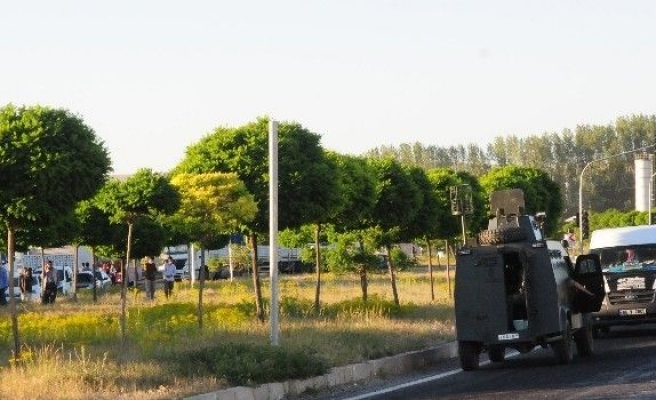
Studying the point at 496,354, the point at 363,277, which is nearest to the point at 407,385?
the point at 496,354

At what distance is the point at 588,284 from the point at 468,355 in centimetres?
353

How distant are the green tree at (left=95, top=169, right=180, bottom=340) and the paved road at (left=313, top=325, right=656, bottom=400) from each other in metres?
7.20

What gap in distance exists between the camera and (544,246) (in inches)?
837

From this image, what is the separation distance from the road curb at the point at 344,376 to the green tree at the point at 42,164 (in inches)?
186

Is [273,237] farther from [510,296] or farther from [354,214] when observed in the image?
[354,214]

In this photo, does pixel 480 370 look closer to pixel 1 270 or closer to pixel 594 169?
pixel 1 270

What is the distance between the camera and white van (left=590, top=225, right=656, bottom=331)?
28156 millimetres

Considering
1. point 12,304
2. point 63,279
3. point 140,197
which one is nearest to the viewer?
point 12,304

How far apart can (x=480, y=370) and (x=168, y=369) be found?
6.05 m

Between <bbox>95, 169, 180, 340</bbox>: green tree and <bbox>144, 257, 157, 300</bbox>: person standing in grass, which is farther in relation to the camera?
<bbox>144, 257, 157, 300</bbox>: person standing in grass

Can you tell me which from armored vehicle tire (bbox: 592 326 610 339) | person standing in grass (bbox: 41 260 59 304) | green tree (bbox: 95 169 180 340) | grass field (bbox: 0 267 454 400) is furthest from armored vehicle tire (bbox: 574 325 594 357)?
person standing in grass (bbox: 41 260 59 304)

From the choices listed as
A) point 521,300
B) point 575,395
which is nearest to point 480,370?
point 521,300

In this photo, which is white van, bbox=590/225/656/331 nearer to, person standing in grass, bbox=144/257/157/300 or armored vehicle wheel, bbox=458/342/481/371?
armored vehicle wheel, bbox=458/342/481/371

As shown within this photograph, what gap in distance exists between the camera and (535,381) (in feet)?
61.6
